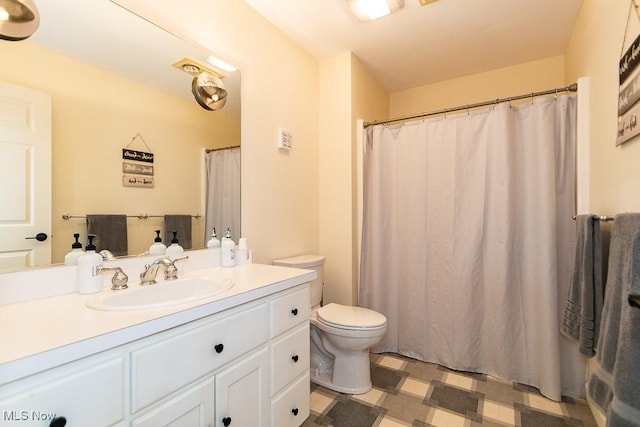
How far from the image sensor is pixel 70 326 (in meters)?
0.79

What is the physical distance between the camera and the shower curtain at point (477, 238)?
70.8 inches

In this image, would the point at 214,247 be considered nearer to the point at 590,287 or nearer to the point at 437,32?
the point at 590,287

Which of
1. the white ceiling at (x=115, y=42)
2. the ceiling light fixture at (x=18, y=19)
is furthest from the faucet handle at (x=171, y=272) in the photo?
the ceiling light fixture at (x=18, y=19)

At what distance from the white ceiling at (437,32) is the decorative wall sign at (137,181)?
1.26 metres

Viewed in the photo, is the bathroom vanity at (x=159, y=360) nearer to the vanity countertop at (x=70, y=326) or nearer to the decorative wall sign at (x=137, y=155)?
the vanity countertop at (x=70, y=326)

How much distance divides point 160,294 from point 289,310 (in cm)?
55

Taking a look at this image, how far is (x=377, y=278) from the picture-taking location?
7.76 ft

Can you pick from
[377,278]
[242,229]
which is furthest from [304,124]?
[377,278]

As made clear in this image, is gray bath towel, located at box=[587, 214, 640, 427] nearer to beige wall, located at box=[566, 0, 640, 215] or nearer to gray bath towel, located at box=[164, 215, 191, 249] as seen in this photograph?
beige wall, located at box=[566, 0, 640, 215]

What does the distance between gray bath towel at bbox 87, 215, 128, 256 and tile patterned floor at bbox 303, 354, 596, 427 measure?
1.27m

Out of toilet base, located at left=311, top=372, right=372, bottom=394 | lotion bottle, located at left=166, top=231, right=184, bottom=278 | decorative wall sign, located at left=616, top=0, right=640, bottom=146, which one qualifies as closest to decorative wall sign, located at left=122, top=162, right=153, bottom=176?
lotion bottle, located at left=166, top=231, right=184, bottom=278

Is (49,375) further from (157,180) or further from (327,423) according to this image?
(327,423)

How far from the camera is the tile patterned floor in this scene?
1.56m

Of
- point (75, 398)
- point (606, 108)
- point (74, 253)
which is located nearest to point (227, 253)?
point (74, 253)
